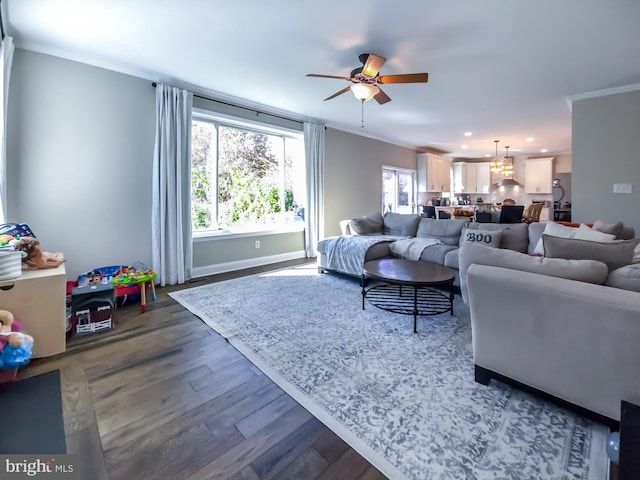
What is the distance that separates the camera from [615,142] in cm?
401

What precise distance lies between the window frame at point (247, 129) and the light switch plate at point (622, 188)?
466 centimetres

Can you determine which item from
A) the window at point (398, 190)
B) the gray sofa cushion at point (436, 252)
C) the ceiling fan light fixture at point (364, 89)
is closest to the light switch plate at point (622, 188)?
the gray sofa cushion at point (436, 252)

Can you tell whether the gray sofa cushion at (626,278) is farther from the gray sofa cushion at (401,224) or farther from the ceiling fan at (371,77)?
the gray sofa cushion at (401,224)

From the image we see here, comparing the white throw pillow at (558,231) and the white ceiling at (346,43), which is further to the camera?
the white throw pillow at (558,231)

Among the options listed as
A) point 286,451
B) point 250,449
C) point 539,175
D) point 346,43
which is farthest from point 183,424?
point 539,175

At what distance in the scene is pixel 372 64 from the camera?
2.87m

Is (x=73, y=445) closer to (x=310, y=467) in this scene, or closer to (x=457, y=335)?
(x=310, y=467)

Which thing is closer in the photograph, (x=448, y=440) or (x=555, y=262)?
(x=448, y=440)

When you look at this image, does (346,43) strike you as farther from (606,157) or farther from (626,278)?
(606,157)

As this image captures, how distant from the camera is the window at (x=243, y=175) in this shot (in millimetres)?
4371

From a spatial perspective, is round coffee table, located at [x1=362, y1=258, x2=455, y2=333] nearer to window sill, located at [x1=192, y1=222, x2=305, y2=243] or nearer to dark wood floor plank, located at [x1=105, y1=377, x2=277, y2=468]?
dark wood floor plank, located at [x1=105, y1=377, x2=277, y2=468]

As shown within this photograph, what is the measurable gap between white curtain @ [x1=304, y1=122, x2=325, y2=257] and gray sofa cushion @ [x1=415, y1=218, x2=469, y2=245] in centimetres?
192

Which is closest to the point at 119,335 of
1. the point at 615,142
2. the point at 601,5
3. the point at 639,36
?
the point at 601,5

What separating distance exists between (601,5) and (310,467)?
12.2 feet
